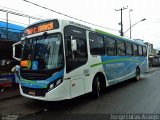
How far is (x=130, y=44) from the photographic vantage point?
14.2 meters

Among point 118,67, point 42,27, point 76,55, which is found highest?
point 42,27

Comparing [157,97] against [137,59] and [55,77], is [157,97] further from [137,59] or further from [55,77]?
[137,59]

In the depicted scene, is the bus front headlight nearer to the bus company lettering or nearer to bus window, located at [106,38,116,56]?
the bus company lettering

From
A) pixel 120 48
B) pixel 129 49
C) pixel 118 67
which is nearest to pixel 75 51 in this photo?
pixel 118 67

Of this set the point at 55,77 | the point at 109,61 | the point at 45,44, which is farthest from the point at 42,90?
the point at 109,61

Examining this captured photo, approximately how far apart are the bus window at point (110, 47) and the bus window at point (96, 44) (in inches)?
22.1

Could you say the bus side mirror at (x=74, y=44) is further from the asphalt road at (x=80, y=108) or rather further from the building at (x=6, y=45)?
the building at (x=6, y=45)

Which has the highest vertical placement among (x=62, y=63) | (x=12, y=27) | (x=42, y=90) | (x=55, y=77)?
(x=12, y=27)

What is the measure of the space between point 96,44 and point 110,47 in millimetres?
1765

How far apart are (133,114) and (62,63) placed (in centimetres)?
284

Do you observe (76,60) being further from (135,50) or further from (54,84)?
(135,50)

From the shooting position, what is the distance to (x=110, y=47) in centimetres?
1099

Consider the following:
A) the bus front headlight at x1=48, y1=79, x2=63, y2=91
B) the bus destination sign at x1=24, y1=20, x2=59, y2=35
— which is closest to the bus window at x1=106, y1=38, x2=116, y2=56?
the bus destination sign at x1=24, y1=20, x2=59, y2=35

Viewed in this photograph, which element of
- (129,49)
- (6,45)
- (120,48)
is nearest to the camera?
(120,48)
